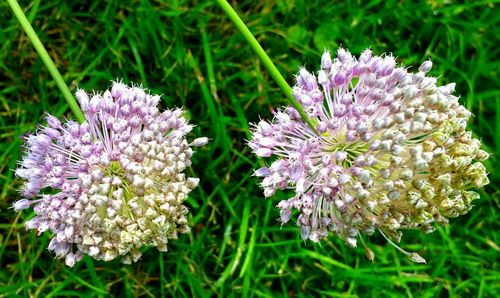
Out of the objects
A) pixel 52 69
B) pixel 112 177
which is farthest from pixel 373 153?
pixel 52 69

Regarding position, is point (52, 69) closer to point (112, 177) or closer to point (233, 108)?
point (112, 177)

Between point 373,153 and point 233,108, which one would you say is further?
point 233,108

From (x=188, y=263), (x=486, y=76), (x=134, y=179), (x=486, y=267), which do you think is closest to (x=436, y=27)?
(x=486, y=76)

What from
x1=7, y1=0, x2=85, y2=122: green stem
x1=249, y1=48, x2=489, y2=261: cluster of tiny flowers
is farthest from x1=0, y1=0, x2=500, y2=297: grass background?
x1=249, y1=48, x2=489, y2=261: cluster of tiny flowers

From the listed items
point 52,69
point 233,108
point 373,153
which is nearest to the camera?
point 373,153

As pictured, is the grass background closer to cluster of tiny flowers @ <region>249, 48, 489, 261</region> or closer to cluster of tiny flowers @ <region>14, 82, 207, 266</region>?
cluster of tiny flowers @ <region>14, 82, 207, 266</region>
